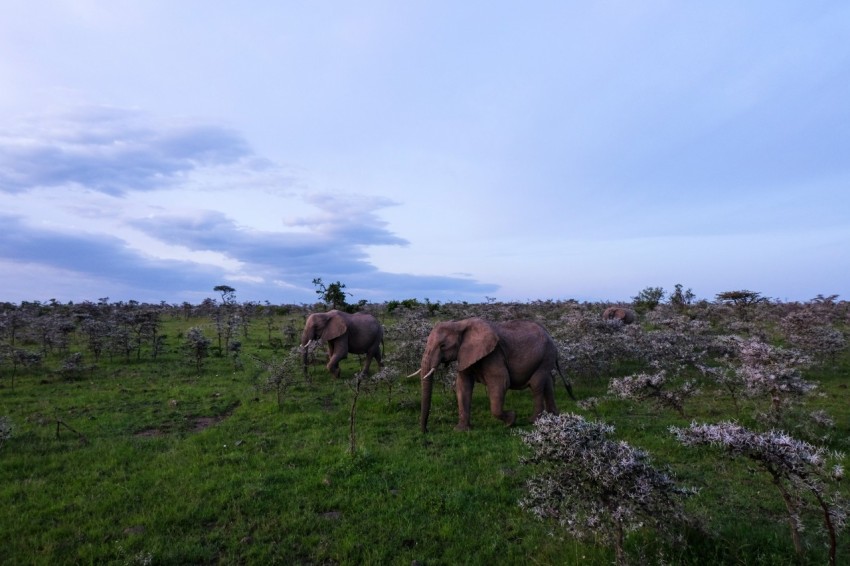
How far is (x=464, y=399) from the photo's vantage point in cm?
1348

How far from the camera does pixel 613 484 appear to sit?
606cm

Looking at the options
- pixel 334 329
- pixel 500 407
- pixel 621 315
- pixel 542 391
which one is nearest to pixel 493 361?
pixel 500 407

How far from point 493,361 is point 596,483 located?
7.51 metres

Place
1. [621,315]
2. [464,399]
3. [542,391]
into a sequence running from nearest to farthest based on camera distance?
[464,399], [542,391], [621,315]

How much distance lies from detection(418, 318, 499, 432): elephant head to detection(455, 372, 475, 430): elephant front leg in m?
0.32

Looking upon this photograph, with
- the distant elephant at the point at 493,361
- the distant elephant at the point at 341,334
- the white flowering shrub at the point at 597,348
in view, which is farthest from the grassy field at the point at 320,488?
the distant elephant at the point at 341,334

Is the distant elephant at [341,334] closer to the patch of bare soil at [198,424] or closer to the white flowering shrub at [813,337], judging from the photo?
the patch of bare soil at [198,424]

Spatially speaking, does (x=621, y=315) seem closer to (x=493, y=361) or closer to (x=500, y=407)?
(x=493, y=361)

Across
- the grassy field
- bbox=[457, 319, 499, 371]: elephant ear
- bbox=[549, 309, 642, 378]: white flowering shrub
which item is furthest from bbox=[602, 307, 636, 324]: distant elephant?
bbox=[457, 319, 499, 371]: elephant ear

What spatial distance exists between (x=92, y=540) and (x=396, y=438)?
673 centimetres

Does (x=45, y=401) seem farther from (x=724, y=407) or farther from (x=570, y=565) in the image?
(x=724, y=407)

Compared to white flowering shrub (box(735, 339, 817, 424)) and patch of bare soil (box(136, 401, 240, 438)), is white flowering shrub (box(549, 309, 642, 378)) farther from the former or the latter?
patch of bare soil (box(136, 401, 240, 438))

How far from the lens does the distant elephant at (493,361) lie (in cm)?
1344

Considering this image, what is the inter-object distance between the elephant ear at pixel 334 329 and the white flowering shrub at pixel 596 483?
1559 centimetres
